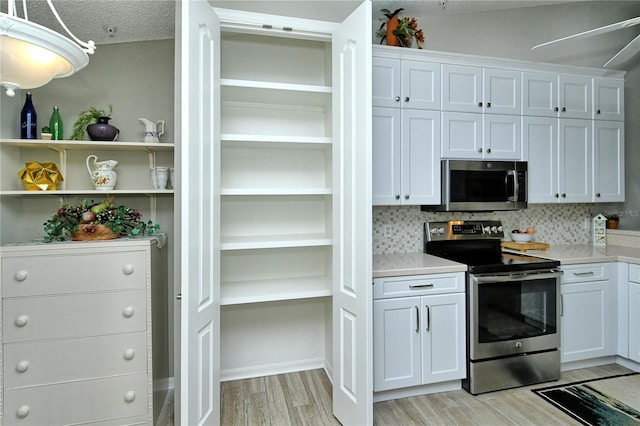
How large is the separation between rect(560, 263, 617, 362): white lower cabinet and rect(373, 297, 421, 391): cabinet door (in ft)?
4.10

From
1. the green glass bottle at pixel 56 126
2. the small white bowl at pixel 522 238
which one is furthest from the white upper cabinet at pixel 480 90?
the green glass bottle at pixel 56 126

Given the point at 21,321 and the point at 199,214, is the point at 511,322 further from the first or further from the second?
the point at 21,321

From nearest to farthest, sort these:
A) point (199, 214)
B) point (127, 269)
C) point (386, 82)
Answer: point (199, 214)
point (127, 269)
point (386, 82)

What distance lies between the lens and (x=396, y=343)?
7.74ft

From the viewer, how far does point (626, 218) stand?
3.41 m

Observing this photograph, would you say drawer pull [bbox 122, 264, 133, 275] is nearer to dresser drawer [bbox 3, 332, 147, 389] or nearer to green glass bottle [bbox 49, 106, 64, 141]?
dresser drawer [bbox 3, 332, 147, 389]

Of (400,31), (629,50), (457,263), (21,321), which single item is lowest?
(21,321)

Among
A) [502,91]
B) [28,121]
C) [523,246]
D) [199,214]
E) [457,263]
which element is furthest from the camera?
[523,246]

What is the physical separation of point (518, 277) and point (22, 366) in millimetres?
3110

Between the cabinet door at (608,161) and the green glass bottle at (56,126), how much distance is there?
4225 mm

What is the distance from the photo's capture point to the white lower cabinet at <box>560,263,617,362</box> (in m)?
2.71

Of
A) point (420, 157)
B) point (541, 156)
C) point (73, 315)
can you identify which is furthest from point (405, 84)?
point (73, 315)

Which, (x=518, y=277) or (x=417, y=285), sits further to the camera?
(x=518, y=277)

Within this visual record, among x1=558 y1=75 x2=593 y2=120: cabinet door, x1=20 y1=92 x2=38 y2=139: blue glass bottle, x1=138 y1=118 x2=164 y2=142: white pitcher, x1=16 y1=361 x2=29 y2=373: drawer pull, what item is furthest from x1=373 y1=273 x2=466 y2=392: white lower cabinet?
x1=20 y1=92 x2=38 y2=139: blue glass bottle
